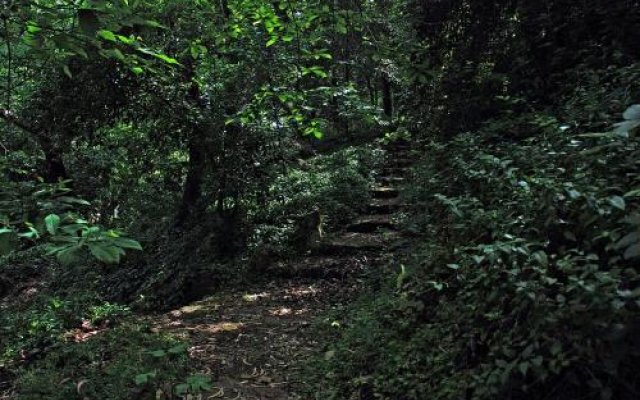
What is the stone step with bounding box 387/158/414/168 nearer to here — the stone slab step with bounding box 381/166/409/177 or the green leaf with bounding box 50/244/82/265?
the stone slab step with bounding box 381/166/409/177

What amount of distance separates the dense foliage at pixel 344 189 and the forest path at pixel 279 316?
0.98 feet

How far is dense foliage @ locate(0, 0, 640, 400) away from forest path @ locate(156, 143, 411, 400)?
30 cm

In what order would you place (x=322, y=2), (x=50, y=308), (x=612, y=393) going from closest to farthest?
1. (x=612, y=393)
2. (x=322, y=2)
3. (x=50, y=308)

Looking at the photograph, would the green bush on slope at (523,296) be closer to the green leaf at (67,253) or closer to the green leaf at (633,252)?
the green leaf at (633,252)

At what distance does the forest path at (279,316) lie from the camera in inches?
178

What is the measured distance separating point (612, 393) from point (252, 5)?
182 inches

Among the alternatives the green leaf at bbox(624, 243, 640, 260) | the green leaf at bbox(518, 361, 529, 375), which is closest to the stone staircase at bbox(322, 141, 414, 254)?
the green leaf at bbox(518, 361, 529, 375)

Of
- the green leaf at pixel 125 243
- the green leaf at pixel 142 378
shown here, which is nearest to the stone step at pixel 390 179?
the green leaf at pixel 142 378

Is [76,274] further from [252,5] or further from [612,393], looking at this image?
[612,393]

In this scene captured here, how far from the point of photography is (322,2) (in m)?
4.64

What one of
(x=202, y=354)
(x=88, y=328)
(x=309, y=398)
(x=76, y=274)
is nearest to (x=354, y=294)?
(x=202, y=354)

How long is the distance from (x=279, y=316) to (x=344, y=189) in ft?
15.7

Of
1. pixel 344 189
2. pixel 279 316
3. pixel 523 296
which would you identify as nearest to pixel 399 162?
pixel 344 189

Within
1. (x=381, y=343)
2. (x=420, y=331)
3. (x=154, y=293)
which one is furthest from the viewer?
(x=154, y=293)
